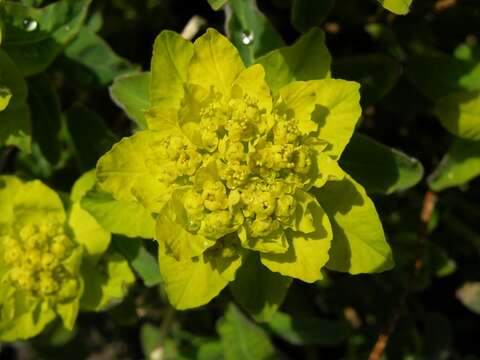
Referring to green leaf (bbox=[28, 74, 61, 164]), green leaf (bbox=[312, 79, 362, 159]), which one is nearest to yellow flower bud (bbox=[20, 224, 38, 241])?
green leaf (bbox=[28, 74, 61, 164])

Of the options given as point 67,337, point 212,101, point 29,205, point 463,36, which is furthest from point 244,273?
point 463,36

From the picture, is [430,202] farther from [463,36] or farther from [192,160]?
[192,160]

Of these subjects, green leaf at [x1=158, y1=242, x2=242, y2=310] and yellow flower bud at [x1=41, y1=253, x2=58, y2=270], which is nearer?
green leaf at [x1=158, y1=242, x2=242, y2=310]

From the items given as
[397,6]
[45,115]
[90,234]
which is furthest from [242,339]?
[397,6]

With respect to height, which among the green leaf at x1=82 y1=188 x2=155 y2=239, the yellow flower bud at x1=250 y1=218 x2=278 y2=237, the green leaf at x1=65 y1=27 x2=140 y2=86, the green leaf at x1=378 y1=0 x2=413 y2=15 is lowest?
the green leaf at x1=82 y1=188 x2=155 y2=239

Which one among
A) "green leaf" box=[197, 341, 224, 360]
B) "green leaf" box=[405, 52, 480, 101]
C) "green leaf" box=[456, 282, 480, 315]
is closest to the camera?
"green leaf" box=[405, 52, 480, 101]

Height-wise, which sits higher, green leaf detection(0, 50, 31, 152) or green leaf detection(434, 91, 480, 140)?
green leaf detection(0, 50, 31, 152)

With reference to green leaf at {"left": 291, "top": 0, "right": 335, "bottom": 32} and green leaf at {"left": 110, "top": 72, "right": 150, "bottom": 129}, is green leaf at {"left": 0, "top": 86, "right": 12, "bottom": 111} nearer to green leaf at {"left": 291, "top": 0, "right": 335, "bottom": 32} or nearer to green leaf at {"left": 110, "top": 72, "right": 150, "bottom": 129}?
green leaf at {"left": 110, "top": 72, "right": 150, "bottom": 129}
